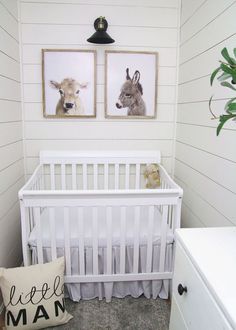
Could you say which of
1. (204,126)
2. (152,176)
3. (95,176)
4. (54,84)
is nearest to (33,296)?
(95,176)

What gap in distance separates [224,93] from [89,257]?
1.35 m

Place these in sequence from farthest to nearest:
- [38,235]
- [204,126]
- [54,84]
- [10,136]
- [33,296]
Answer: [54,84] → [10,136] → [204,126] → [38,235] → [33,296]

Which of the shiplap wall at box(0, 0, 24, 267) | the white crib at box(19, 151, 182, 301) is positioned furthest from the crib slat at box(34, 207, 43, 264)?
the shiplap wall at box(0, 0, 24, 267)

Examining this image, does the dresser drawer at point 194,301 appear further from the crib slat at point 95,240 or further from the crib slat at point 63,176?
the crib slat at point 63,176

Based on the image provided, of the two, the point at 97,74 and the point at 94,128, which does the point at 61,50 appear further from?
the point at 94,128

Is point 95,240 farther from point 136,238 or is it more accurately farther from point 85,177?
point 85,177

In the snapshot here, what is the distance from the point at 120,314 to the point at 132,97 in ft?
5.67

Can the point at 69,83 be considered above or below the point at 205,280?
above

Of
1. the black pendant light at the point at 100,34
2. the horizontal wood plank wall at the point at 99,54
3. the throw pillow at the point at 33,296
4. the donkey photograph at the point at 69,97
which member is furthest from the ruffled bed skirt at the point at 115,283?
the black pendant light at the point at 100,34

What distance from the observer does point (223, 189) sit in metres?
1.49

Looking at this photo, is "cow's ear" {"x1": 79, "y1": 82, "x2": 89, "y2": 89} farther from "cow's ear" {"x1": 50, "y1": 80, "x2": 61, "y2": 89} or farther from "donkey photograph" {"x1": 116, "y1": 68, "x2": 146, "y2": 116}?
"donkey photograph" {"x1": 116, "y1": 68, "x2": 146, "y2": 116}

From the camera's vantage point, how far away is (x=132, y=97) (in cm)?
232

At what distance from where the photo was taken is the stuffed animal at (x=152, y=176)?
2264 millimetres

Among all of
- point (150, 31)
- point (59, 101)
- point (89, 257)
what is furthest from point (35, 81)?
point (89, 257)
